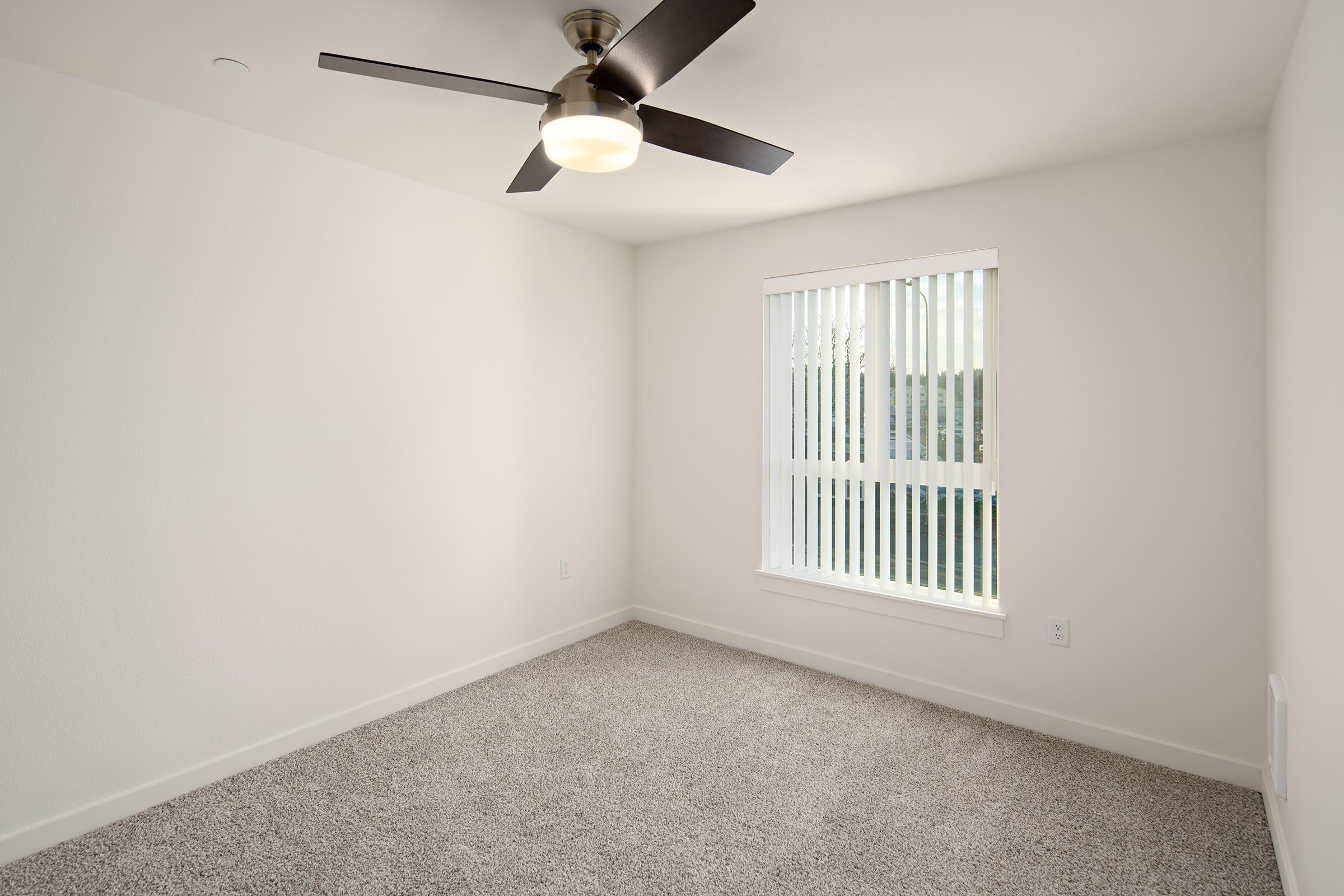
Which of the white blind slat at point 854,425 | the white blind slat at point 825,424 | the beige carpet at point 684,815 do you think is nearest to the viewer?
the beige carpet at point 684,815

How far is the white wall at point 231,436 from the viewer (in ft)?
6.86

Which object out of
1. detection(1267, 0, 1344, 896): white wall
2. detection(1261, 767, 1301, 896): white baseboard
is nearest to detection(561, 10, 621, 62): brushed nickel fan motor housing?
detection(1267, 0, 1344, 896): white wall

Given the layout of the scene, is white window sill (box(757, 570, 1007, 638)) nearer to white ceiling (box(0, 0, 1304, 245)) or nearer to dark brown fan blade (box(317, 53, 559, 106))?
white ceiling (box(0, 0, 1304, 245))

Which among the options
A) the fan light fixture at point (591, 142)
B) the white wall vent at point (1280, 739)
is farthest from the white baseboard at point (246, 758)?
the white wall vent at point (1280, 739)

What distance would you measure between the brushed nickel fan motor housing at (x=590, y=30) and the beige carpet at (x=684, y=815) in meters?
2.37

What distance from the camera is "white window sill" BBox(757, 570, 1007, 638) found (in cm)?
299

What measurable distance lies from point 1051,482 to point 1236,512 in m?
0.60

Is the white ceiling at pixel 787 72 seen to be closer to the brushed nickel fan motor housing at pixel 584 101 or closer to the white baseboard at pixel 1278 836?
the brushed nickel fan motor housing at pixel 584 101

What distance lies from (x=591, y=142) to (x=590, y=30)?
0.31 metres

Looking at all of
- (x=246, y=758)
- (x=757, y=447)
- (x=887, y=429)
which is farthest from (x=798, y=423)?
(x=246, y=758)

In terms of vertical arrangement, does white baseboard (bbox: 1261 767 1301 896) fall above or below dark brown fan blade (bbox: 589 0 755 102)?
below

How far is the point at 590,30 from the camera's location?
1762mm

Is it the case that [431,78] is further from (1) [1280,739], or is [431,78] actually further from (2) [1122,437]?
(1) [1280,739]

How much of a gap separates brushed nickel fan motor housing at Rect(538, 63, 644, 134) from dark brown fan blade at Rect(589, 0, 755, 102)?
0.02 meters
